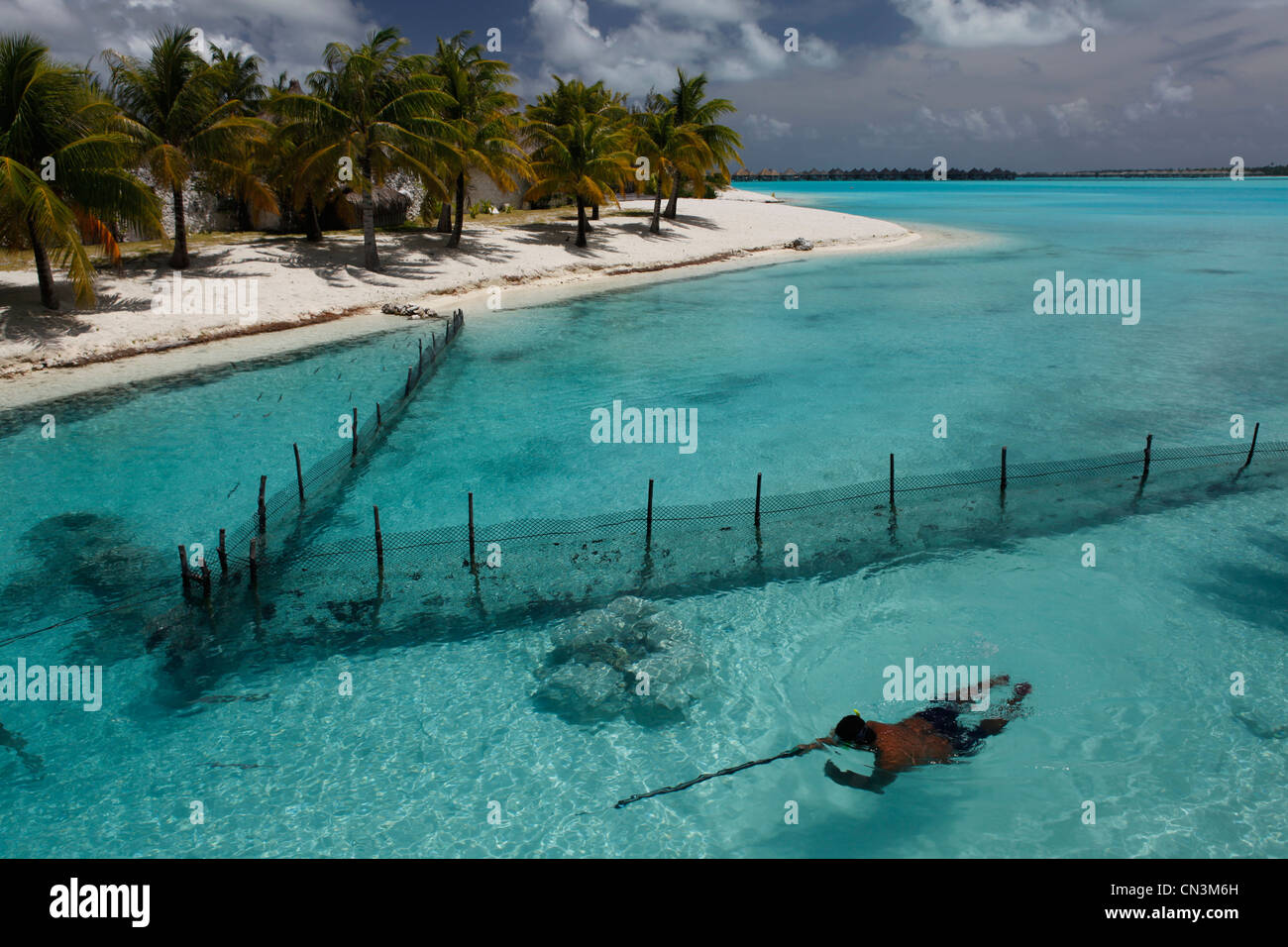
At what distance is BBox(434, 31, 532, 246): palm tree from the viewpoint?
35.2 metres

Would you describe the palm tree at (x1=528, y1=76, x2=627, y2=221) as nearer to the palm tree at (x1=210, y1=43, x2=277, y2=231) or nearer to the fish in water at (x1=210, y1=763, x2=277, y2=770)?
the palm tree at (x1=210, y1=43, x2=277, y2=231)

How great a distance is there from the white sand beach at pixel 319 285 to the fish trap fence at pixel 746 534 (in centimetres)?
1422

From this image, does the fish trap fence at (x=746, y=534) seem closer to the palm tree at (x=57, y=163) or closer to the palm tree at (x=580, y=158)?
the palm tree at (x=57, y=163)

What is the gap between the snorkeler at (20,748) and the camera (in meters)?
8.80

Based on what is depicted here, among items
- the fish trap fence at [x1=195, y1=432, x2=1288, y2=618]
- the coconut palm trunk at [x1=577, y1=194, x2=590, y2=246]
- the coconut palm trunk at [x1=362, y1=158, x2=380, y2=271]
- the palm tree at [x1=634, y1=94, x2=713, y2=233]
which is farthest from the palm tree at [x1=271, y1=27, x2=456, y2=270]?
the fish trap fence at [x1=195, y1=432, x2=1288, y2=618]

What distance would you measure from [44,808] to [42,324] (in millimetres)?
20749

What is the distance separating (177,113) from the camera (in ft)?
89.3

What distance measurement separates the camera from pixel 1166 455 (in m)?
17.4

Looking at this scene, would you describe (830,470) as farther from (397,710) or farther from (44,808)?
(44,808)

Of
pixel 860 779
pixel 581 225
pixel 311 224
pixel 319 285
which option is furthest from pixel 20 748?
pixel 581 225

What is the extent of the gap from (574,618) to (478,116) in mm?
31681

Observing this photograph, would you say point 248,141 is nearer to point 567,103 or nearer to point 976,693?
point 567,103

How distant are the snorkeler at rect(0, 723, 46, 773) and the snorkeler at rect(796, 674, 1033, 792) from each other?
327 inches
